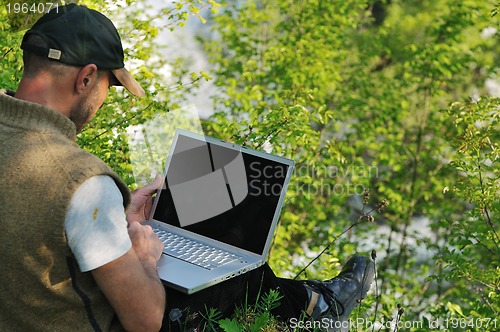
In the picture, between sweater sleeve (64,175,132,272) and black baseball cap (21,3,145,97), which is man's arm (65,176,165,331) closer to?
sweater sleeve (64,175,132,272)

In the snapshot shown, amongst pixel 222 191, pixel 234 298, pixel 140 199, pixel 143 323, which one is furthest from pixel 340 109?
pixel 143 323

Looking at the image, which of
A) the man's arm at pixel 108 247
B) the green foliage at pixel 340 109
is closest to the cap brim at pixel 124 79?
the man's arm at pixel 108 247

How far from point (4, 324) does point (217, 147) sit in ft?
4.59

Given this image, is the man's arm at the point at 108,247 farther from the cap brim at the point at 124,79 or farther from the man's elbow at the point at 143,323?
the cap brim at the point at 124,79

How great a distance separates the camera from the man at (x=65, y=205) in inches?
77.5

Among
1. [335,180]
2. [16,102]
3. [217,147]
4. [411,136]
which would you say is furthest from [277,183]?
[411,136]

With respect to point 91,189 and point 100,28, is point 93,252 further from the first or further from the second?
point 100,28

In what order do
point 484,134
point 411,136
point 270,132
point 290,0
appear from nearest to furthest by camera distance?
point 270,132
point 484,134
point 290,0
point 411,136

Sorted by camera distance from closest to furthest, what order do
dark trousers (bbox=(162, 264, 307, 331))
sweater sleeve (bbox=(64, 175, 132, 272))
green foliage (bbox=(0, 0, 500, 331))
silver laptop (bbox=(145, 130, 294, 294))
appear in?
sweater sleeve (bbox=(64, 175, 132, 272)) → dark trousers (bbox=(162, 264, 307, 331)) → silver laptop (bbox=(145, 130, 294, 294)) → green foliage (bbox=(0, 0, 500, 331))

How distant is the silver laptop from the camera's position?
2969 mm

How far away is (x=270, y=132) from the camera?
412cm

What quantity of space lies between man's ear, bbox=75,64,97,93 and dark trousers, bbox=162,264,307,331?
0.86 metres

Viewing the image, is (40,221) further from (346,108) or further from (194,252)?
(346,108)

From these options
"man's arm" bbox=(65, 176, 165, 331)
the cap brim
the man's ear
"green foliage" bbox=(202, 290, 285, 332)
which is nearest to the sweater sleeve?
"man's arm" bbox=(65, 176, 165, 331)
